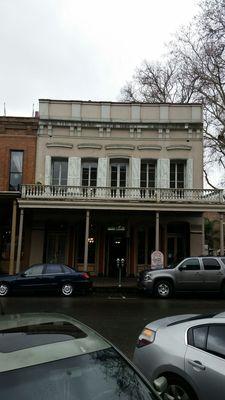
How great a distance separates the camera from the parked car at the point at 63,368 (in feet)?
8.49

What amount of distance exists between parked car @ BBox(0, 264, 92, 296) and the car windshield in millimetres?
15604

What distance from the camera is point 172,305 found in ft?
51.4

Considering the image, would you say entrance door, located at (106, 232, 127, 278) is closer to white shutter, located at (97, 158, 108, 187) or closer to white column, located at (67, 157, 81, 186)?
white shutter, located at (97, 158, 108, 187)

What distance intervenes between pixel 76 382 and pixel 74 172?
22.7 m

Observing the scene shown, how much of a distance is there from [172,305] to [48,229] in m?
11.2

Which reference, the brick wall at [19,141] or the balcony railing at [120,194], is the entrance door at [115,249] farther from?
the brick wall at [19,141]

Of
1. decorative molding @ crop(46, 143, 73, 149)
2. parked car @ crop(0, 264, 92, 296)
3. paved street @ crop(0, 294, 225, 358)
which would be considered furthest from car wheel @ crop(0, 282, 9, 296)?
decorative molding @ crop(46, 143, 73, 149)

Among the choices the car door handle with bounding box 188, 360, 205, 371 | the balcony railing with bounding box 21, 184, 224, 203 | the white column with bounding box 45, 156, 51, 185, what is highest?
the white column with bounding box 45, 156, 51, 185

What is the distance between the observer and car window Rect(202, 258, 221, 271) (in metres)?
18.5

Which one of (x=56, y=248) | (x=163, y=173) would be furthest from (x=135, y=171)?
(x=56, y=248)

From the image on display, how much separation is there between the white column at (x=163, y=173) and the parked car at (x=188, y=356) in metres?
19.4

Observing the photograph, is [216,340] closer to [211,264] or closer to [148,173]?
[211,264]

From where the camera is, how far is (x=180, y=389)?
201 inches

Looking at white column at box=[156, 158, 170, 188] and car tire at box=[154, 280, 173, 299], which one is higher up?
white column at box=[156, 158, 170, 188]
